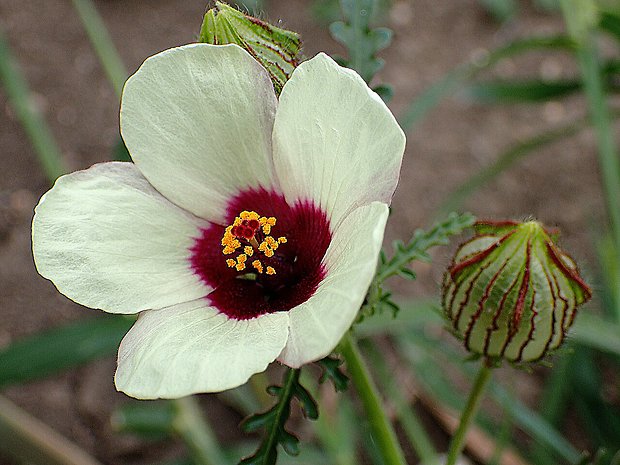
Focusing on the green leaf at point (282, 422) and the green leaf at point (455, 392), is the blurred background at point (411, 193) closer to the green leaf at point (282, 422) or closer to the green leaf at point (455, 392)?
the green leaf at point (455, 392)

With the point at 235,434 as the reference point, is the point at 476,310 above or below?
above

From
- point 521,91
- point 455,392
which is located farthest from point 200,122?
point 521,91

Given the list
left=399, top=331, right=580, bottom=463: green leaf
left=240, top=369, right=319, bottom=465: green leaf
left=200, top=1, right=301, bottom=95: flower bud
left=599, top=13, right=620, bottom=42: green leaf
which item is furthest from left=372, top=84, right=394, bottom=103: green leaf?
left=599, top=13, right=620, bottom=42: green leaf

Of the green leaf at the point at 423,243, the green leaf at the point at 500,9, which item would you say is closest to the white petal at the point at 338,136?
the green leaf at the point at 423,243

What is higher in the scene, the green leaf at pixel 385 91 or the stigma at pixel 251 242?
the green leaf at pixel 385 91

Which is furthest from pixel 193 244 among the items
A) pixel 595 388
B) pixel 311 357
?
pixel 595 388

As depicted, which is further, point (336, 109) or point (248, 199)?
point (248, 199)

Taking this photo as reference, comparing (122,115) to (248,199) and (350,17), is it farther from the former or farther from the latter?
(350,17)
